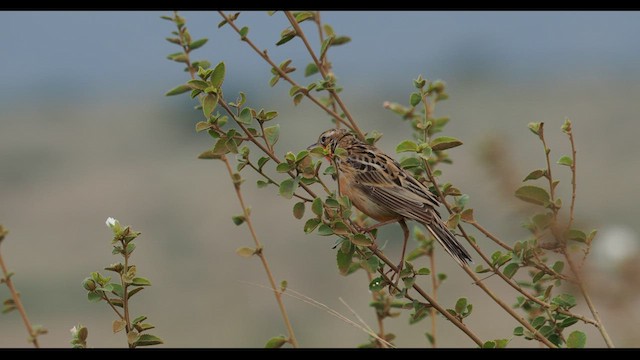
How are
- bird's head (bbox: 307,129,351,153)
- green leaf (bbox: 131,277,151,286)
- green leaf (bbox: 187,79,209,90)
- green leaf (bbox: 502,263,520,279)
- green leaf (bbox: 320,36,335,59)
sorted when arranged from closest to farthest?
green leaf (bbox: 131,277,151,286) → green leaf (bbox: 187,79,209,90) → green leaf (bbox: 502,263,520,279) → green leaf (bbox: 320,36,335,59) → bird's head (bbox: 307,129,351,153)

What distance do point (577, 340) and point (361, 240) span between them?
31.2 inches

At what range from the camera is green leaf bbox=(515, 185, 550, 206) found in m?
3.17

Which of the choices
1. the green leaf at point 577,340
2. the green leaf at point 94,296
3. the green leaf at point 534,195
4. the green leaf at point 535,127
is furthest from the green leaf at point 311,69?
the green leaf at point 577,340

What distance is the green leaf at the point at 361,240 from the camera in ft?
9.95

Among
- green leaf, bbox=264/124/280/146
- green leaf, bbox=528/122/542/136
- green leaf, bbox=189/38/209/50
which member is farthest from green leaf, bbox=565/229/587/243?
green leaf, bbox=189/38/209/50

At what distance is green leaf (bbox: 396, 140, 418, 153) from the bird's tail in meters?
0.47

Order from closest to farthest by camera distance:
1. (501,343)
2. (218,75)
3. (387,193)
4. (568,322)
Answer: (501,343), (218,75), (568,322), (387,193)

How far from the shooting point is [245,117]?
3051 millimetres

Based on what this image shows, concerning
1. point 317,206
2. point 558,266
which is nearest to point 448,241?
point 558,266

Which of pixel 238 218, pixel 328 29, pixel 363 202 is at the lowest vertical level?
pixel 238 218

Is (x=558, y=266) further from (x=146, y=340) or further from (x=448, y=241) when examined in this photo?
(x=146, y=340)

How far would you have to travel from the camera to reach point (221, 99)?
306 centimetres

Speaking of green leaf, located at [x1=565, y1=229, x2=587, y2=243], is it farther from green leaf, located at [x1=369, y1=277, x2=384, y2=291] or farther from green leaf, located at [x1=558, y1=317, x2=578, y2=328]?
green leaf, located at [x1=369, y1=277, x2=384, y2=291]
